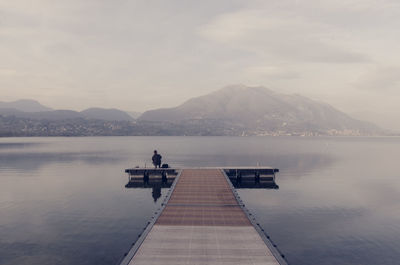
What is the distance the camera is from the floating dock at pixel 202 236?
48.0ft

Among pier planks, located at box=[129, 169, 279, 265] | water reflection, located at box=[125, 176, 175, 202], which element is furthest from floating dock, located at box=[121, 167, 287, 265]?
water reflection, located at box=[125, 176, 175, 202]

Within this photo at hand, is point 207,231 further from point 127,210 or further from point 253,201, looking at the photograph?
point 253,201

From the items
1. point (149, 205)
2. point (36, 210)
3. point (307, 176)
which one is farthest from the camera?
point (307, 176)

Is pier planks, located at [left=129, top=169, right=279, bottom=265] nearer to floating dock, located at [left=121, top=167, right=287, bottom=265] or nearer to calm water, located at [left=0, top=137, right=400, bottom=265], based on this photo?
floating dock, located at [left=121, top=167, right=287, bottom=265]

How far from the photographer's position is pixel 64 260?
20.1 meters

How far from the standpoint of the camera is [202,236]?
1769 centimetres

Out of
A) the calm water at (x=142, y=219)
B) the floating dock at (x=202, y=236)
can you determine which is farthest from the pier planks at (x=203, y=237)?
the calm water at (x=142, y=219)

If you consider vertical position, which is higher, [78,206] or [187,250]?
[187,250]

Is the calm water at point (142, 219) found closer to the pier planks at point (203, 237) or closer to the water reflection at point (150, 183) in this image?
the water reflection at point (150, 183)

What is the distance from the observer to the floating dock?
1464cm

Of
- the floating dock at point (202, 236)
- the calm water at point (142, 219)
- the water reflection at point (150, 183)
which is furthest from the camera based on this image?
the water reflection at point (150, 183)

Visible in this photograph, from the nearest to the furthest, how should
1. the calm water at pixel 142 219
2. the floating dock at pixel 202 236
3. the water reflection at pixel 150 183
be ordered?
1. the floating dock at pixel 202 236
2. the calm water at pixel 142 219
3. the water reflection at pixel 150 183

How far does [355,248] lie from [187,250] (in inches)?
626

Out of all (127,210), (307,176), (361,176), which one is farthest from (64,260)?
(361,176)
